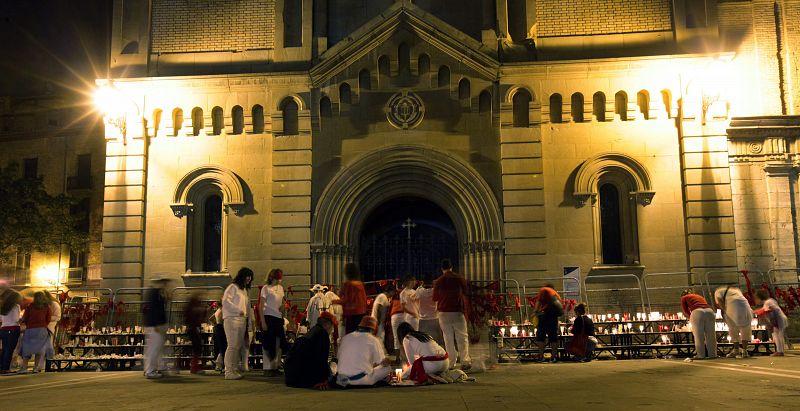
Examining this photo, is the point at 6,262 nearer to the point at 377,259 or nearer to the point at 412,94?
the point at 377,259

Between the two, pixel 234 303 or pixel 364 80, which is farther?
pixel 364 80

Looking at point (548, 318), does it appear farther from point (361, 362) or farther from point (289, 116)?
point (289, 116)

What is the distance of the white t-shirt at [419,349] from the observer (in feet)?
43.6

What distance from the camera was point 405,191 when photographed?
24172 mm

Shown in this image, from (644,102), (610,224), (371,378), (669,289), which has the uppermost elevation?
(644,102)

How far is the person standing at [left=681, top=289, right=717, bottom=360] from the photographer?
56.3 ft

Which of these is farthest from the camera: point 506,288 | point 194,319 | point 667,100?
point 667,100

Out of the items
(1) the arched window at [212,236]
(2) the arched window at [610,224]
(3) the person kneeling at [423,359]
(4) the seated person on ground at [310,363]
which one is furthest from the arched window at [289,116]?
(3) the person kneeling at [423,359]

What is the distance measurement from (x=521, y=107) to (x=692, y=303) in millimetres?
8534

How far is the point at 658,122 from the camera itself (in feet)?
76.8

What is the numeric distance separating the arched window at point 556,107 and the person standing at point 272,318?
36.0ft

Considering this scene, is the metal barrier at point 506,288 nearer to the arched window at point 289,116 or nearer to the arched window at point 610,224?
the arched window at point 610,224

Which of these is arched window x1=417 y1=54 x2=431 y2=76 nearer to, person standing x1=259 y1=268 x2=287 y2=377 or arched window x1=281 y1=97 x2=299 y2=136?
arched window x1=281 y1=97 x2=299 y2=136

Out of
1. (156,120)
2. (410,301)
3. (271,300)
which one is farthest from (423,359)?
(156,120)
